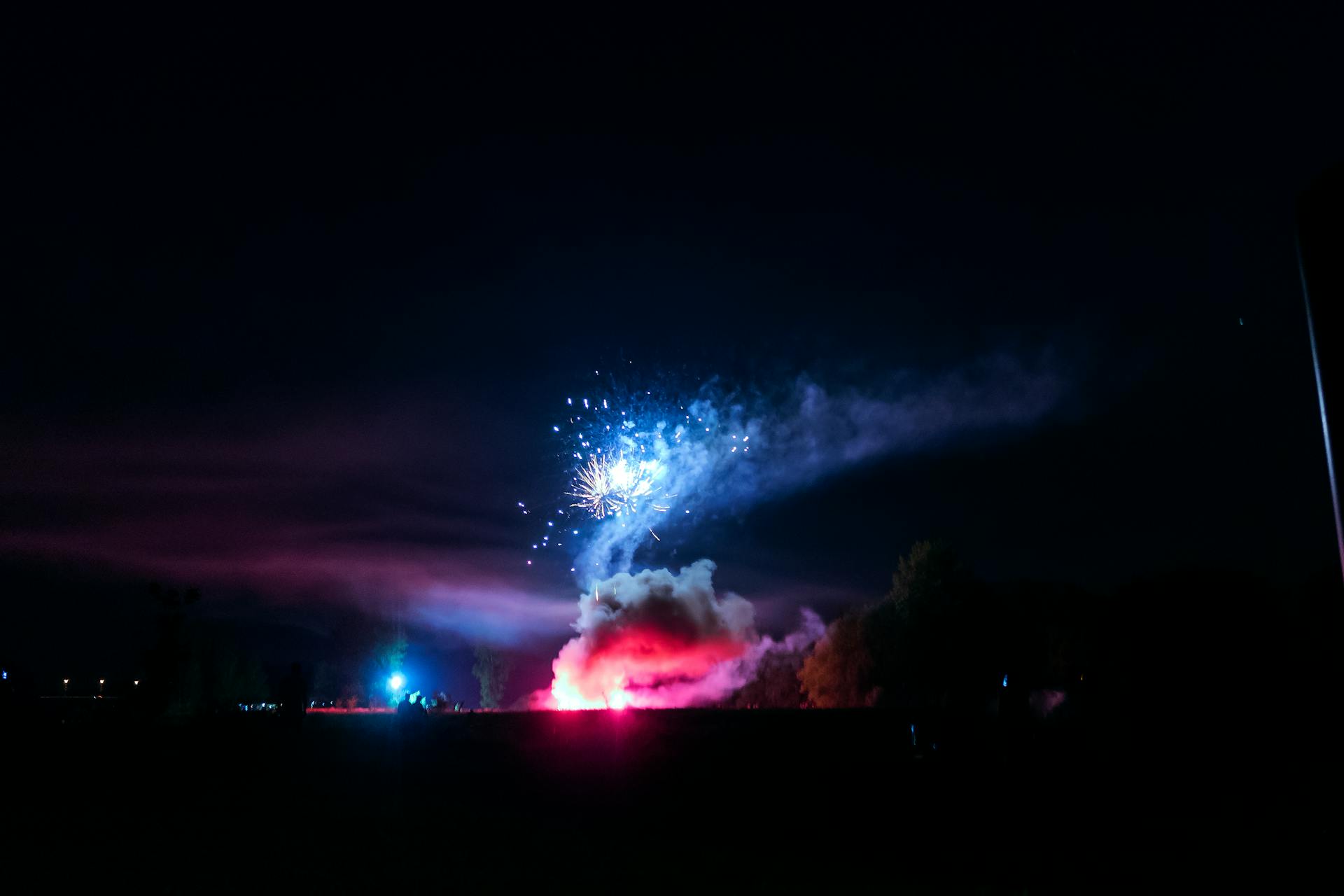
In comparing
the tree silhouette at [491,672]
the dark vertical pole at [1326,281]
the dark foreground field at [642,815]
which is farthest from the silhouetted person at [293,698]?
the tree silhouette at [491,672]

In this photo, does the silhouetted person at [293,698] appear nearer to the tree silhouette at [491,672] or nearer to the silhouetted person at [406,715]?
the silhouetted person at [406,715]

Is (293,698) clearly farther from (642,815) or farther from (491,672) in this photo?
(491,672)

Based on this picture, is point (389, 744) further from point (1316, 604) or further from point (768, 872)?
point (1316, 604)

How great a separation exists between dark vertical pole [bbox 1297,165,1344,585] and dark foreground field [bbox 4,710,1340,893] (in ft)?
21.4

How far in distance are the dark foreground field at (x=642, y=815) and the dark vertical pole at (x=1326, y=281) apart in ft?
21.4

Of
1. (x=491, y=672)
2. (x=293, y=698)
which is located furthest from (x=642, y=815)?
(x=491, y=672)

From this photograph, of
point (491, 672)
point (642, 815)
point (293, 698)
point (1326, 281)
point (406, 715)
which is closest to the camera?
point (1326, 281)

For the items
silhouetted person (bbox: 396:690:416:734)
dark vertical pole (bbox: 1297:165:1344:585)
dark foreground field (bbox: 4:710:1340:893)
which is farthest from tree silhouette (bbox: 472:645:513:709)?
dark vertical pole (bbox: 1297:165:1344:585)

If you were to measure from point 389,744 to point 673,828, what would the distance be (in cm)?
1122

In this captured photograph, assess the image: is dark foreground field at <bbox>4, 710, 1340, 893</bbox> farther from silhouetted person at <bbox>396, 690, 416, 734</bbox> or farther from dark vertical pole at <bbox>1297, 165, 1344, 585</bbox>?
dark vertical pole at <bbox>1297, 165, 1344, 585</bbox>

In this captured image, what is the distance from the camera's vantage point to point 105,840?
10266 mm

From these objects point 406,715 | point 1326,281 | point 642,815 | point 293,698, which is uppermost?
point 1326,281

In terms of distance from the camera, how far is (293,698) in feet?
72.9

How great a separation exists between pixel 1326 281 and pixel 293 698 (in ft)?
75.3
